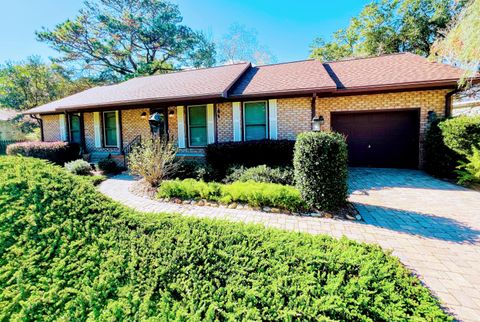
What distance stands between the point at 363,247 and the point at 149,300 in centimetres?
227

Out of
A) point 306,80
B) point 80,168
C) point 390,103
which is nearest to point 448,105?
point 390,103

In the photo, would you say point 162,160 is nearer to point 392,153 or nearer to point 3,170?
point 3,170

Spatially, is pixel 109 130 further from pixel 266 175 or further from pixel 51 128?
pixel 266 175

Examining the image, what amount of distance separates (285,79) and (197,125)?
4409 millimetres

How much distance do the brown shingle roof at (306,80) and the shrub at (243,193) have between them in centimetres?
414

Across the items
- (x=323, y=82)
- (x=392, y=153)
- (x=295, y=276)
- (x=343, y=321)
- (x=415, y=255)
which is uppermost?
(x=323, y=82)

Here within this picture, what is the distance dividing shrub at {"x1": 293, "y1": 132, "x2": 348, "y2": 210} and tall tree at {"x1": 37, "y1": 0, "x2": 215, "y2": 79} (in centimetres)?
2087

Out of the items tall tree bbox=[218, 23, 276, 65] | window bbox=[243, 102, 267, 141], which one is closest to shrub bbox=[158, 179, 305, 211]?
window bbox=[243, 102, 267, 141]

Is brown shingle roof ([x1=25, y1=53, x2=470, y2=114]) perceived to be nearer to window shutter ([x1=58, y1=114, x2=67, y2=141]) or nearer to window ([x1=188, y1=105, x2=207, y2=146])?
window ([x1=188, y1=105, x2=207, y2=146])

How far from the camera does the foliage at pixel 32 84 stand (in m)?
20.8

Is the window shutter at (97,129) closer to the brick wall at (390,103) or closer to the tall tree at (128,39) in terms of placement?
the tall tree at (128,39)

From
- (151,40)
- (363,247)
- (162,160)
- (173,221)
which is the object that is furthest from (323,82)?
(151,40)

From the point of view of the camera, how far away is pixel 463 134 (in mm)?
6270

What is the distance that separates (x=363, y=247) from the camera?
2.51 metres
